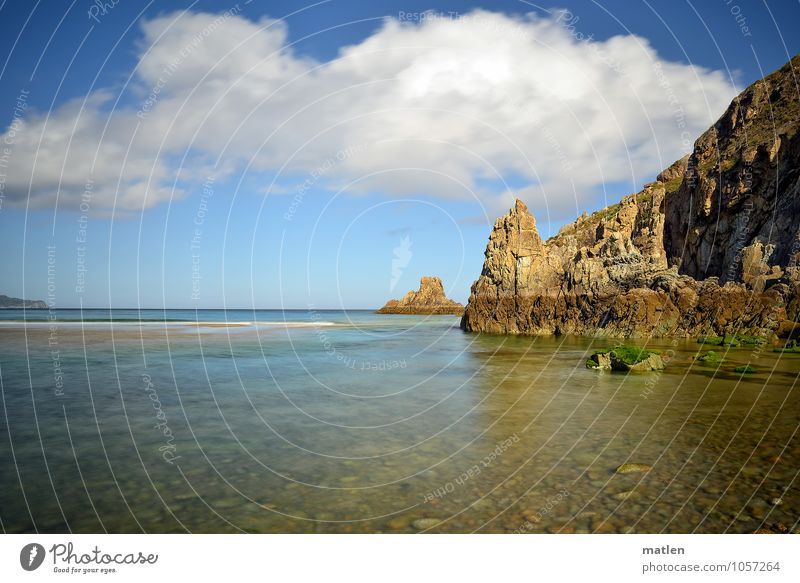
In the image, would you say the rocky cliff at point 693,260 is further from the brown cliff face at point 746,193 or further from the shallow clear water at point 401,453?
the shallow clear water at point 401,453

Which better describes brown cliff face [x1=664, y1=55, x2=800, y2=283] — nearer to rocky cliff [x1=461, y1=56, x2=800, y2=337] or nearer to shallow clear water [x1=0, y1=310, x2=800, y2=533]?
rocky cliff [x1=461, y1=56, x2=800, y2=337]

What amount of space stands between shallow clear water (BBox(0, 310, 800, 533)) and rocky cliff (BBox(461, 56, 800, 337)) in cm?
2660

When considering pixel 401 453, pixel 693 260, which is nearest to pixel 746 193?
pixel 693 260

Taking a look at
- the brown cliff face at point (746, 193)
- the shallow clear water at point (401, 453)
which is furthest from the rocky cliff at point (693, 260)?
the shallow clear water at point (401, 453)

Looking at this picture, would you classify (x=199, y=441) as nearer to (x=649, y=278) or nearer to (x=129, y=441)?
(x=129, y=441)

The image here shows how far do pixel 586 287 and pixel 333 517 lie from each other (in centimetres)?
6102

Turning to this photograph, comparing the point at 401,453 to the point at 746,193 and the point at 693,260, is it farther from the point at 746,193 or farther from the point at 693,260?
the point at 693,260

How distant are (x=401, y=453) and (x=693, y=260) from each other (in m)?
79.4

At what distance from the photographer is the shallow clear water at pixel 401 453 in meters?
8.07

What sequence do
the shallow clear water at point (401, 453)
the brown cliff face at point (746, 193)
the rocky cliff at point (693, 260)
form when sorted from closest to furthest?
1. the shallow clear water at point (401, 453)
2. the rocky cliff at point (693, 260)
3. the brown cliff face at point (746, 193)

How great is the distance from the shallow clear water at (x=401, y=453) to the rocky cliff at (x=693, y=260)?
1047 inches

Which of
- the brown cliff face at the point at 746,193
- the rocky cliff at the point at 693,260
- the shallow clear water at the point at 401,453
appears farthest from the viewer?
the brown cliff face at the point at 746,193

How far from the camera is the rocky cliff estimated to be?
156 ft

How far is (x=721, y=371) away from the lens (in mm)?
24688
